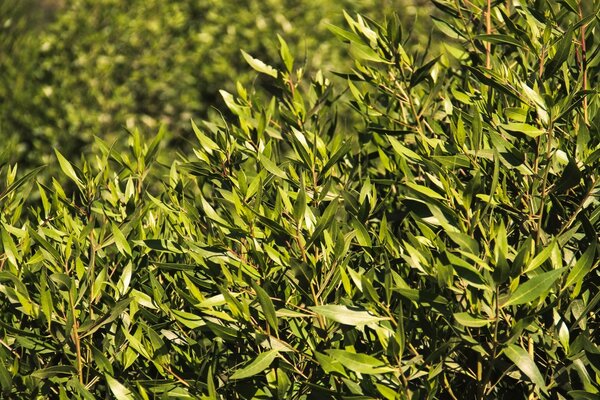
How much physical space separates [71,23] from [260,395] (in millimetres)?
6966

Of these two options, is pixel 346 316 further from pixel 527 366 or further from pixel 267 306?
pixel 527 366

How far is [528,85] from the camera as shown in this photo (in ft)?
7.00

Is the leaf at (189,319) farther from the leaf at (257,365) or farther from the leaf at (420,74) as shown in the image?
the leaf at (420,74)

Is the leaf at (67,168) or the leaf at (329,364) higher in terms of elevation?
the leaf at (67,168)

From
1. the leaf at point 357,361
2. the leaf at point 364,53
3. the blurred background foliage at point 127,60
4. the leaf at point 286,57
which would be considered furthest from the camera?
the blurred background foliage at point 127,60

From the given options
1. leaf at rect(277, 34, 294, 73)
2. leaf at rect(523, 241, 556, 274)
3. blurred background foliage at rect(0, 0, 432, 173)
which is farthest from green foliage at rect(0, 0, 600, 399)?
blurred background foliage at rect(0, 0, 432, 173)

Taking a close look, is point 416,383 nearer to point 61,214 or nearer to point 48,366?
point 48,366

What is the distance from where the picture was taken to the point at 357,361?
1691 mm

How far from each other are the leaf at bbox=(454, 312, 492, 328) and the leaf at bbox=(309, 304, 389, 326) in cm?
18

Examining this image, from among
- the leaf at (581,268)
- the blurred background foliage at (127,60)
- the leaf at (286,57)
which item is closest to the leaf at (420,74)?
the leaf at (286,57)

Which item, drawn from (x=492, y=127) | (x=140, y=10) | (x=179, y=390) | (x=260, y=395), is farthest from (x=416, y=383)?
(x=140, y=10)

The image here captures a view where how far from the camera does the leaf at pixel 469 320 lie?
1.59 metres

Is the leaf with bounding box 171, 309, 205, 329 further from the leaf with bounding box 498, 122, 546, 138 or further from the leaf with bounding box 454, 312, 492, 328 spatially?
the leaf with bounding box 498, 122, 546, 138

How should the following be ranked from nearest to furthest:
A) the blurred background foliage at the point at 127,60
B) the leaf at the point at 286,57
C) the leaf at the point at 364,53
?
the leaf at the point at 364,53
the leaf at the point at 286,57
the blurred background foliage at the point at 127,60
